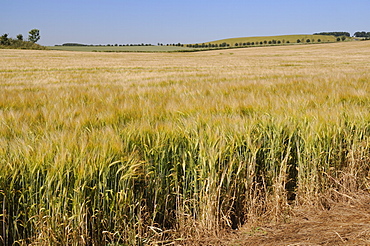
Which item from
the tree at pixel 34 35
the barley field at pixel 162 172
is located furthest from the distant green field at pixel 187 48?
the barley field at pixel 162 172

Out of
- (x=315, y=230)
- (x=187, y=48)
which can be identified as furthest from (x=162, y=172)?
(x=187, y=48)

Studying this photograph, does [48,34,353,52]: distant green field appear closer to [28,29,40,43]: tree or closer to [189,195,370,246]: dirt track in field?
[28,29,40,43]: tree

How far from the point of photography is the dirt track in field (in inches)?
89.1

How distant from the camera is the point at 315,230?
2.44 m

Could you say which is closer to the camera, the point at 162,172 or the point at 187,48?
the point at 162,172

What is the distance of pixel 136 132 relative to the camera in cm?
247

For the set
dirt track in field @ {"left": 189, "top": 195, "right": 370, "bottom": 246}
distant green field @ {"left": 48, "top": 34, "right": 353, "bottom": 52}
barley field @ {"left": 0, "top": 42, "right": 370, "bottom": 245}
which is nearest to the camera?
barley field @ {"left": 0, "top": 42, "right": 370, "bottom": 245}

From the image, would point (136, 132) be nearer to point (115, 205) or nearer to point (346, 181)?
point (115, 205)

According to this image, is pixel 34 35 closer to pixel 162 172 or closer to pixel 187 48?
pixel 187 48

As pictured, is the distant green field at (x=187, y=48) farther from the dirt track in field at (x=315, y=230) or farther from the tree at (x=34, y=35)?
the dirt track in field at (x=315, y=230)

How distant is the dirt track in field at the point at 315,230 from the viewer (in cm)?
226

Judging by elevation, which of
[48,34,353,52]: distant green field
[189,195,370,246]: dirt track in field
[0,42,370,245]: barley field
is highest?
[48,34,353,52]: distant green field

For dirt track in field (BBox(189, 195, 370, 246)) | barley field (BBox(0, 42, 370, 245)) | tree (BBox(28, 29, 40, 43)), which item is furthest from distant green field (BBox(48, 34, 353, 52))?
dirt track in field (BBox(189, 195, 370, 246))

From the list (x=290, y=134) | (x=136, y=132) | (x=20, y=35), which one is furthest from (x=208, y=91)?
(x=20, y=35)
